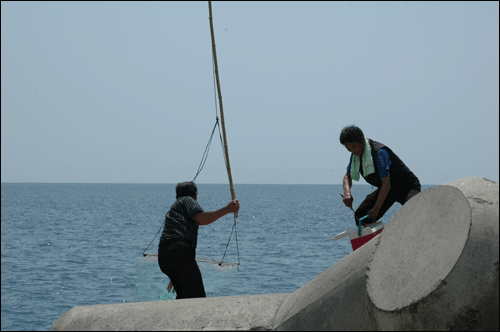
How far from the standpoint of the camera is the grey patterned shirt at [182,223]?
495cm

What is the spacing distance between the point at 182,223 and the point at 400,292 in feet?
7.78

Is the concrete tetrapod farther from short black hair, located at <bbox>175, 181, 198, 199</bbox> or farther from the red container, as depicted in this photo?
short black hair, located at <bbox>175, 181, 198, 199</bbox>

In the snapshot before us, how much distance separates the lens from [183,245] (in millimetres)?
4891

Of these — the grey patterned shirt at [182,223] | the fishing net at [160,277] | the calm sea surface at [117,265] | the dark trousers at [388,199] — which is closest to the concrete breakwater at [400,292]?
the grey patterned shirt at [182,223]

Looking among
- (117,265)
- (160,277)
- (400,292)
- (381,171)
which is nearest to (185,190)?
(381,171)

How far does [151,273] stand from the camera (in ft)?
23.8

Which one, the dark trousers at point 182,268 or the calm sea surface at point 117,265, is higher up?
the dark trousers at point 182,268

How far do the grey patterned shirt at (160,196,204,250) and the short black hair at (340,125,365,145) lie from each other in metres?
1.53

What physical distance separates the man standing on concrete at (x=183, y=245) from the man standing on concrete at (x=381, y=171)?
1.35 meters

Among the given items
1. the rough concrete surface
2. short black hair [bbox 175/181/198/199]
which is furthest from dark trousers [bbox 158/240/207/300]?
the rough concrete surface

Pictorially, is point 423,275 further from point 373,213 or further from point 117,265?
point 117,265

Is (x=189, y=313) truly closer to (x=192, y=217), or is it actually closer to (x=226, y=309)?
(x=226, y=309)

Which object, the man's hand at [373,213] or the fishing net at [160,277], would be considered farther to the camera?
the fishing net at [160,277]

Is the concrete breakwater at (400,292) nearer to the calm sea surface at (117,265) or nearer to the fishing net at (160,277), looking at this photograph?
the calm sea surface at (117,265)
